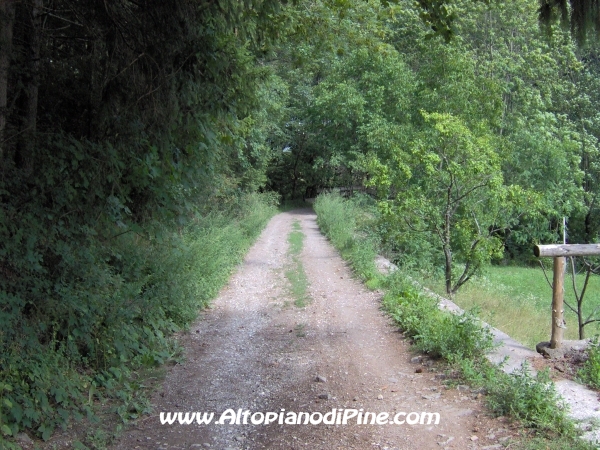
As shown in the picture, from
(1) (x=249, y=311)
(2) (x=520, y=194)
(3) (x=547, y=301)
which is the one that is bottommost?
(3) (x=547, y=301)

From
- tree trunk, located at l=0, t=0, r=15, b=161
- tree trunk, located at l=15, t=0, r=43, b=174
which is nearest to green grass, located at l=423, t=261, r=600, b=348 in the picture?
tree trunk, located at l=15, t=0, r=43, b=174

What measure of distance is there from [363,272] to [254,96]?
608 cm

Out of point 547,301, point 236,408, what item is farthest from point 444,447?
point 547,301

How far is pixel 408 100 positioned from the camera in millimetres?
25250

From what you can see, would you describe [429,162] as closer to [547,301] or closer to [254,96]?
[254,96]

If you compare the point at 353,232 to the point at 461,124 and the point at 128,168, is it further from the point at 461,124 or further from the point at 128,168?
the point at 128,168

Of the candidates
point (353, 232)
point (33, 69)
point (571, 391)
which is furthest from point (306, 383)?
point (353, 232)

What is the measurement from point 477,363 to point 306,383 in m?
1.82

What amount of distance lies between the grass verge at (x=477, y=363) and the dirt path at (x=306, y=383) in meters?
0.20

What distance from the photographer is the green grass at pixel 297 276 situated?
34.3ft

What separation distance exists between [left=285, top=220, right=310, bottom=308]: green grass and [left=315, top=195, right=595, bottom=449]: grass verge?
1.51 m

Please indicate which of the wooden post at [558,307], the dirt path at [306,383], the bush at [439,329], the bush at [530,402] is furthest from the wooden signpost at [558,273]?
the dirt path at [306,383]

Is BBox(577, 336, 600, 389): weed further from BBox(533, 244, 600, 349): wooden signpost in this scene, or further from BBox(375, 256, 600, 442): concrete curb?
BBox(533, 244, 600, 349): wooden signpost

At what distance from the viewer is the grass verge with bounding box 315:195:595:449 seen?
437 centimetres
